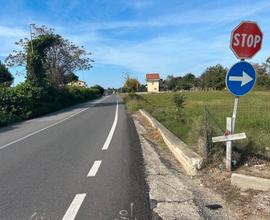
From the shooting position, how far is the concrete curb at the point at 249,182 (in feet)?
19.8

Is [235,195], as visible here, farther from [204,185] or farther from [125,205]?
[125,205]

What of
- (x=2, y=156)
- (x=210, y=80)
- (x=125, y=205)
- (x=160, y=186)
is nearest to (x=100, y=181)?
(x=160, y=186)

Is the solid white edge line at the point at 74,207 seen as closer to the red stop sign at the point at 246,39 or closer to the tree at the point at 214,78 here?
the red stop sign at the point at 246,39

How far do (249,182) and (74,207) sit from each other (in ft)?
9.45

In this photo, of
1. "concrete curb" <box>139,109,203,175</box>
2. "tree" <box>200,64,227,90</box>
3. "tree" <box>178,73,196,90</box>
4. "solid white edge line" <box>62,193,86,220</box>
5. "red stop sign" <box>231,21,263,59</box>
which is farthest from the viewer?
"tree" <box>178,73,196,90</box>

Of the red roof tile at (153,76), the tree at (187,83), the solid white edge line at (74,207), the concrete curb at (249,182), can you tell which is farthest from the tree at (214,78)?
the solid white edge line at (74,207)

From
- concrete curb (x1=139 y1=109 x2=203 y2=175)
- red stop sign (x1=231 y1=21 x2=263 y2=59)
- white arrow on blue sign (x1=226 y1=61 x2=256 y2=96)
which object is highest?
red stop sign (x1=231 y1=21 x2=263 y2=59)

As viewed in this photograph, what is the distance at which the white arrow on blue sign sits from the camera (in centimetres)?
698

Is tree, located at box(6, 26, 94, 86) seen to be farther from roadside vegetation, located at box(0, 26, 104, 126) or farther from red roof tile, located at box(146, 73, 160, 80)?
red roof tile, located at box(146, 73, 160, 80)

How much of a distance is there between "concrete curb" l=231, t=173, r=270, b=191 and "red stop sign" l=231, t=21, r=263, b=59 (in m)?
2.21

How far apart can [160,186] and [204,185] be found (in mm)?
777

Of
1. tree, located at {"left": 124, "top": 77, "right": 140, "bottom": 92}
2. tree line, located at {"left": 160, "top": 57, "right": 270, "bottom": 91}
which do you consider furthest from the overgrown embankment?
tree, located at {"left": 124, "top": 77, "right": 140, "bottom": 92}

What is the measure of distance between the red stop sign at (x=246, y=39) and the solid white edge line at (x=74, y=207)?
377cm

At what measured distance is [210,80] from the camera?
121000 mm
